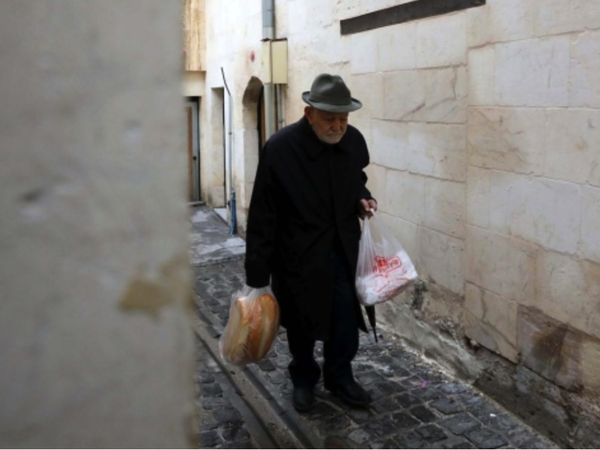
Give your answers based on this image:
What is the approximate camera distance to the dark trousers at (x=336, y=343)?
4.03 metres

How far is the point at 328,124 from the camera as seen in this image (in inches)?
152

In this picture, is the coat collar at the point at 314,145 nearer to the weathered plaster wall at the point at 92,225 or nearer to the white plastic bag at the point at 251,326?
the white plastic bag at the point at 251,326

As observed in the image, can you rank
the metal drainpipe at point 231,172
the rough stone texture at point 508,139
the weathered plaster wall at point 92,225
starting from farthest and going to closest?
1. the metal drainpipe at point 231,172
2. the rough stone texture at point 508,139
3. the weathered plaster wall at point 92,225

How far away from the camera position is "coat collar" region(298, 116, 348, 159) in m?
3.89

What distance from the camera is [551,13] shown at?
139 inches

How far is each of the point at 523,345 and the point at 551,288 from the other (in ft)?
1.41

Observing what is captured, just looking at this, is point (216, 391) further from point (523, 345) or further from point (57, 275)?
point (57, 275)

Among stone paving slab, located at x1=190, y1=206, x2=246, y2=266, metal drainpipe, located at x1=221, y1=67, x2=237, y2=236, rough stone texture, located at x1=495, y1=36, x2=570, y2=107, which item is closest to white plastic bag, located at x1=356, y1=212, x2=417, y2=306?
rough stone texture, located at x1=495, y1=36, x2=570, y2=107

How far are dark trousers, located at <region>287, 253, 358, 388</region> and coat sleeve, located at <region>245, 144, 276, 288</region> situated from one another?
1.30ft

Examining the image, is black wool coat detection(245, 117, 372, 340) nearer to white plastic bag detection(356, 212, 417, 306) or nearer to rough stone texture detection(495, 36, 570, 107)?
white plastic bag detection(356, 212, 417, 306)

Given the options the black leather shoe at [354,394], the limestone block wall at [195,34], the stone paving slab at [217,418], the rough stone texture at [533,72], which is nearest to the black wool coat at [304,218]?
the black leather shoe at [354,394]

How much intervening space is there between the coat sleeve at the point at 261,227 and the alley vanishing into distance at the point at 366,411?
0.89 m

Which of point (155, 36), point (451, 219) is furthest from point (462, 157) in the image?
point (155, 36)

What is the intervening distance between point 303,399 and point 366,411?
1.24 ft
